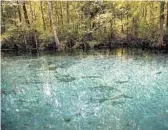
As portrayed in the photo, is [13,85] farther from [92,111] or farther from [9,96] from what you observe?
[92,111]

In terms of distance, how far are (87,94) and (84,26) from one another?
14.5 meters

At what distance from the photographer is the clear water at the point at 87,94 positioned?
877 centimetres

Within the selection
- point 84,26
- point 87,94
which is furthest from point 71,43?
point 87,94

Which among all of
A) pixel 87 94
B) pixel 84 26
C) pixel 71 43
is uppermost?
pixel 84 26

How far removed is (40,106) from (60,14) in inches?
661

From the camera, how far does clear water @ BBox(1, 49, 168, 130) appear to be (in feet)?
28.8

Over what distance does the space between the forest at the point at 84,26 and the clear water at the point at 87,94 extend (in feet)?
17.3

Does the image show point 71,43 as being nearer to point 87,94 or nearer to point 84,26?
point 84,26

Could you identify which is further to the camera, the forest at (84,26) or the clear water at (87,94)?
the forest at (84,26)

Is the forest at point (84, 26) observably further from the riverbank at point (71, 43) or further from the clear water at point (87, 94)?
the clear water at point (87, 94)

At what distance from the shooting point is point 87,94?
11.5 m

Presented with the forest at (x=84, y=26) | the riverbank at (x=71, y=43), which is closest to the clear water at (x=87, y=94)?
the riverbank at (x=71, y=43)

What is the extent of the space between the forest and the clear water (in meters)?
5.26

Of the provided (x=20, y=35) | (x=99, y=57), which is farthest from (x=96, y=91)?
(x=20, y=35)
